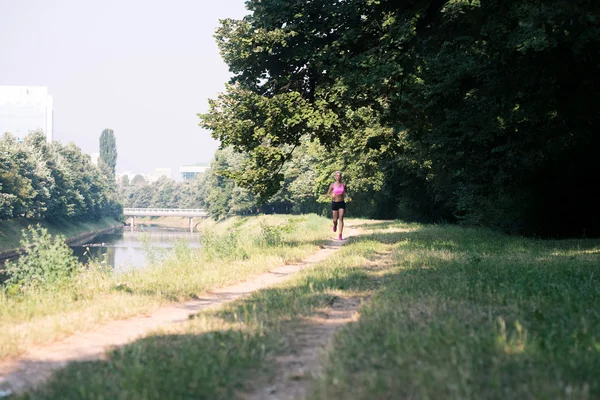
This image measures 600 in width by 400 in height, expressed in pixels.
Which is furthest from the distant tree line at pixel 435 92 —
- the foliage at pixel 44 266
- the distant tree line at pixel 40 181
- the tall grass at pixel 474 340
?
the distant tree line at pixel 40 181

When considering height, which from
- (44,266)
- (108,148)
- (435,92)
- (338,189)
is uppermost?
(108,148)

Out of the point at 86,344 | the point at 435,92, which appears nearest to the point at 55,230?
the point at 435,92

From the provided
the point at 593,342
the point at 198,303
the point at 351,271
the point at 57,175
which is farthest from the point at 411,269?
the point at 57,175

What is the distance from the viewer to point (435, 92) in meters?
18.2

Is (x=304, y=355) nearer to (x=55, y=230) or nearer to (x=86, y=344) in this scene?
(x=86, y=344)

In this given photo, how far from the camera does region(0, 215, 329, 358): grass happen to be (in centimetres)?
729

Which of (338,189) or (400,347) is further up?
(338,189)

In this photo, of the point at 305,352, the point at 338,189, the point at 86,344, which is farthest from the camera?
the point at 338,189

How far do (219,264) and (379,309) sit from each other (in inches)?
289

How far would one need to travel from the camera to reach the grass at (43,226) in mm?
59469

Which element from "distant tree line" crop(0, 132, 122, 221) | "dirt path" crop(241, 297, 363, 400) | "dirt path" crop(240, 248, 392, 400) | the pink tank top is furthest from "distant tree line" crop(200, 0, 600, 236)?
"distant tree line" crop(0, 132, 122, 221)

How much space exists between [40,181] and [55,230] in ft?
25.8

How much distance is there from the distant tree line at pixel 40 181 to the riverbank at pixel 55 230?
1043 millimetres

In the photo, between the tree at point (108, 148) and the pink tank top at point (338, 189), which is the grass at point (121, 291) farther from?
the tree at point (108, 148)
